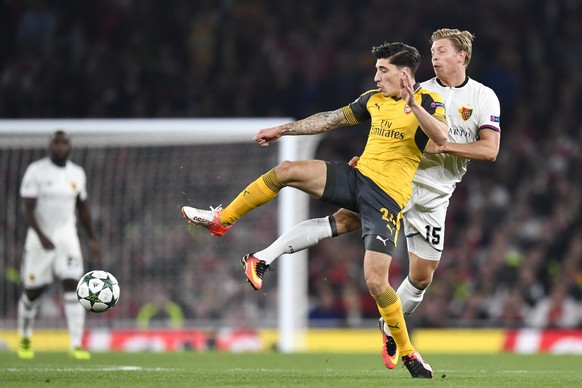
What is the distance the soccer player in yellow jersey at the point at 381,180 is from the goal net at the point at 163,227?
6667 millimetres

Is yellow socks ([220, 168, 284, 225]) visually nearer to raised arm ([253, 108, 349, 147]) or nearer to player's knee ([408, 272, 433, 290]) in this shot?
raised arm ([253, 108, 349, 147])

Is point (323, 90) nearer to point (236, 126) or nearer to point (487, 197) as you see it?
point (487, 197)

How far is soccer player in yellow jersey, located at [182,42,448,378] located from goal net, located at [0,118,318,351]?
6.67 m

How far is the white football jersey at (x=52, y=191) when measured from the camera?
11234mm

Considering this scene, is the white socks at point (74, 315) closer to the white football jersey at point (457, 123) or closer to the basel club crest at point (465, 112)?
the white football jersey at point (457, 123)

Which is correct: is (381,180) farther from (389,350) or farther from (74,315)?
(74,315)

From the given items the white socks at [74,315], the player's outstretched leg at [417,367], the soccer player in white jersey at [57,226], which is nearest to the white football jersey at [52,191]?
the soccer player in white jersey at [57,226]

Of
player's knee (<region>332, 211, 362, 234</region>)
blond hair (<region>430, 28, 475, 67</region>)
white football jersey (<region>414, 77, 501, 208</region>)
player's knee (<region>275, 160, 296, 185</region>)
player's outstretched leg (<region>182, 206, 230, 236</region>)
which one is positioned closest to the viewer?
player's knee (<region>275, 160, 296, 185</region>)

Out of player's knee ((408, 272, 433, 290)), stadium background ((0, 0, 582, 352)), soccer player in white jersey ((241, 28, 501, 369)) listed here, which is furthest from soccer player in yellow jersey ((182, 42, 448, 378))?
stadium background ((0, 0, 582, 352))

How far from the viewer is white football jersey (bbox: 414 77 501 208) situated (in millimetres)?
8055

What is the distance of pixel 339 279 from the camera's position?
16.2m

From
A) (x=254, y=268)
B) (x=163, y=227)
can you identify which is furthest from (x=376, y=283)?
(x=163, y=227)

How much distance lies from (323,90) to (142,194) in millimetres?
4814

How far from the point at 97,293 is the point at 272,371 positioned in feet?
4.66
